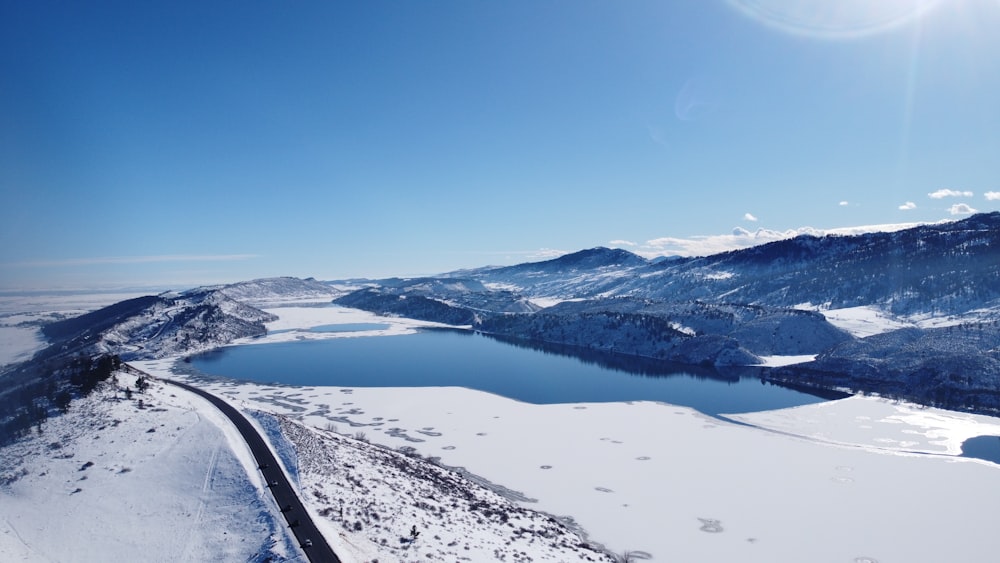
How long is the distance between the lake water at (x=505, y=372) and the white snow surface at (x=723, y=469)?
8180 millimetres

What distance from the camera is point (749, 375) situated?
9788cm

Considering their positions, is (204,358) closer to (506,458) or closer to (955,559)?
(506,458)

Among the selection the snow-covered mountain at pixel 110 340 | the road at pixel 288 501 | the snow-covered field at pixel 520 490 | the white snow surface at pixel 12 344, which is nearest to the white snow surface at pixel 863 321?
the snow-covered field at pixel 520 490

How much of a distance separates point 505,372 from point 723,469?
2343 inches

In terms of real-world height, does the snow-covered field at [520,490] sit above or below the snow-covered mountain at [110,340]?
below

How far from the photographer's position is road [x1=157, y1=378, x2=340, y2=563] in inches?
925

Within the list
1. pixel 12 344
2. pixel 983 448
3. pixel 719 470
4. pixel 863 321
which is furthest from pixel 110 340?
pixel 863 321

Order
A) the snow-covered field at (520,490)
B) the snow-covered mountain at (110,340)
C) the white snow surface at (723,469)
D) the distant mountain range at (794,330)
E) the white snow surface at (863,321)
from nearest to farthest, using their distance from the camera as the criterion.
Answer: the snow-covered field at (520,490) < the white snow surface at (723,469) < the snow-covered mountain at (110,340) < the distant mountain range at (794,330) < the white snow surface at (863,321)

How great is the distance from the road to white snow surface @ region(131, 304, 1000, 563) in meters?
2.83

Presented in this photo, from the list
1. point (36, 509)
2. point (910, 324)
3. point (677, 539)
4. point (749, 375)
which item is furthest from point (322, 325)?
point (910, 324)

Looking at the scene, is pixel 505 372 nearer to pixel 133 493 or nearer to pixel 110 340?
pixel 133 493

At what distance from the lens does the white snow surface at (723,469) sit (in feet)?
107

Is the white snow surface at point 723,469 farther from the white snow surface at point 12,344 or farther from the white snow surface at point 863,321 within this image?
the white snow surface at point 863,321

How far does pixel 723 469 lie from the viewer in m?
45.1
